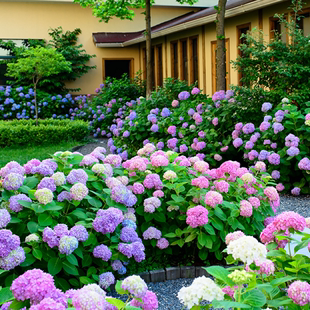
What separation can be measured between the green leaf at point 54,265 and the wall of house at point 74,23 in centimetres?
1872

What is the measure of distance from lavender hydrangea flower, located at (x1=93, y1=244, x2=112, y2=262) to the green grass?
6.77m

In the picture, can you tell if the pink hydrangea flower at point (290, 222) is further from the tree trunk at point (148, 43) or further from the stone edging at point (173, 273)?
the tree trunk at point (148, 43)

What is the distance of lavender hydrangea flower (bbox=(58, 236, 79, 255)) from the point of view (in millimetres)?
2904

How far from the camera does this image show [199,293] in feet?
4.99

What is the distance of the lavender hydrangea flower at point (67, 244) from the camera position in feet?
9.53

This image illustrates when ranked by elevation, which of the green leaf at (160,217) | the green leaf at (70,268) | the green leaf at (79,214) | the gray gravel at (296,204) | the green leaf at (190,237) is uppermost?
the green leaf at (79,214)

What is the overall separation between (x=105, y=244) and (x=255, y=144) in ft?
13.4

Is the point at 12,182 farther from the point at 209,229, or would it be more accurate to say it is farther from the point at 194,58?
the point at 194,58

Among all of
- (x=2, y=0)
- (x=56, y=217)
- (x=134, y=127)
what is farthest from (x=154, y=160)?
(x=2, y=0)

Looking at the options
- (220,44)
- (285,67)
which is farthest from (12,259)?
(220,44)

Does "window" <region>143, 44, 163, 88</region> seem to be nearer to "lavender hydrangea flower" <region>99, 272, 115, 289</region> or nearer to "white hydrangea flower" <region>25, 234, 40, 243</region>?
"lavender hydrangea flower" <region>99, 272, 115, 289</region>

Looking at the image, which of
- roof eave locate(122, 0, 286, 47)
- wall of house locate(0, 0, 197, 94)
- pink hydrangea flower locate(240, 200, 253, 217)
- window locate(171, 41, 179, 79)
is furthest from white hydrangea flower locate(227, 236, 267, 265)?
wall of house locate(0, 0, 197, 94)

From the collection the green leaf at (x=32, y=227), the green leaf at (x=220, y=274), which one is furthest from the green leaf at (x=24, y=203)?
the green leaf at (x=220, y=274)

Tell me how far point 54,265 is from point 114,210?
497 mm
